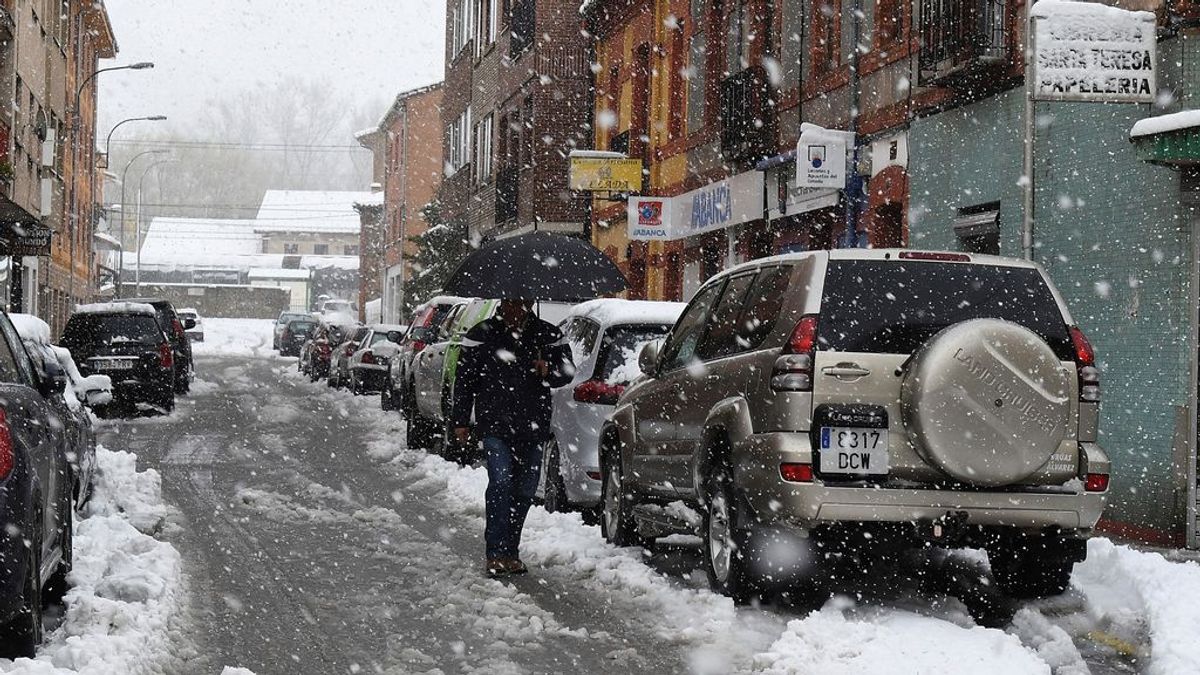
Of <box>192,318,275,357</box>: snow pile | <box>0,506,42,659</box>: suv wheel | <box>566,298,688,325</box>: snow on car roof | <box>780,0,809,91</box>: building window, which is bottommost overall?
<box>192,318,275,357</box>: snow pile

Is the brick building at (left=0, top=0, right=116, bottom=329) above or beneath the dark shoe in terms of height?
above

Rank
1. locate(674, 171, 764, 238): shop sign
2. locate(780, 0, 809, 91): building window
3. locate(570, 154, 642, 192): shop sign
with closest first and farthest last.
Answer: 1. locate(780, 0, 809, 91): building window
2. locate(674, 171, 764, 238): shop sign
3. locate(570, 154, 642, 192): shop sign

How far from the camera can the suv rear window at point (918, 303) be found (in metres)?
8.02

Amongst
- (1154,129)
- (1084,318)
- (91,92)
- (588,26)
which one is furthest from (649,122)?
(91,92)

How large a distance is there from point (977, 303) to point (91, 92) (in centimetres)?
5743

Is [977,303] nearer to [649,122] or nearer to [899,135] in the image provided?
[899,135]

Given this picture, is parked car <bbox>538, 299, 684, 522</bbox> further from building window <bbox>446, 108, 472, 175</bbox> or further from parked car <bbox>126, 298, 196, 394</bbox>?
building window <bbox>446, 108, 472, 175</bbox>

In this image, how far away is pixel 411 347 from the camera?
877 inches

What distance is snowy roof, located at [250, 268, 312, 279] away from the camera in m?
112

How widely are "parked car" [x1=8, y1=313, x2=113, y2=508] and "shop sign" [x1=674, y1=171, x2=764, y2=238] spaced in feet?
31.9

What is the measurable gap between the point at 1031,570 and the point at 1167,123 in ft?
12.6

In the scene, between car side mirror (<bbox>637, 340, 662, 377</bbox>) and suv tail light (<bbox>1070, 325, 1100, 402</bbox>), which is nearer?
suv tail light (<bbox>1070, 325, 1100, 402</bbox>)

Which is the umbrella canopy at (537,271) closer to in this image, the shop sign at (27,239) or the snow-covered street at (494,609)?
the snow-covered street at (494,609)

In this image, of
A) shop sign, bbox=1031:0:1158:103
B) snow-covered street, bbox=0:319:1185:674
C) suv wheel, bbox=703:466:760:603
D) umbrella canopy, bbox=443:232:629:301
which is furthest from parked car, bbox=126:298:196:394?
suv wheel, bbox=703:466:760:603
